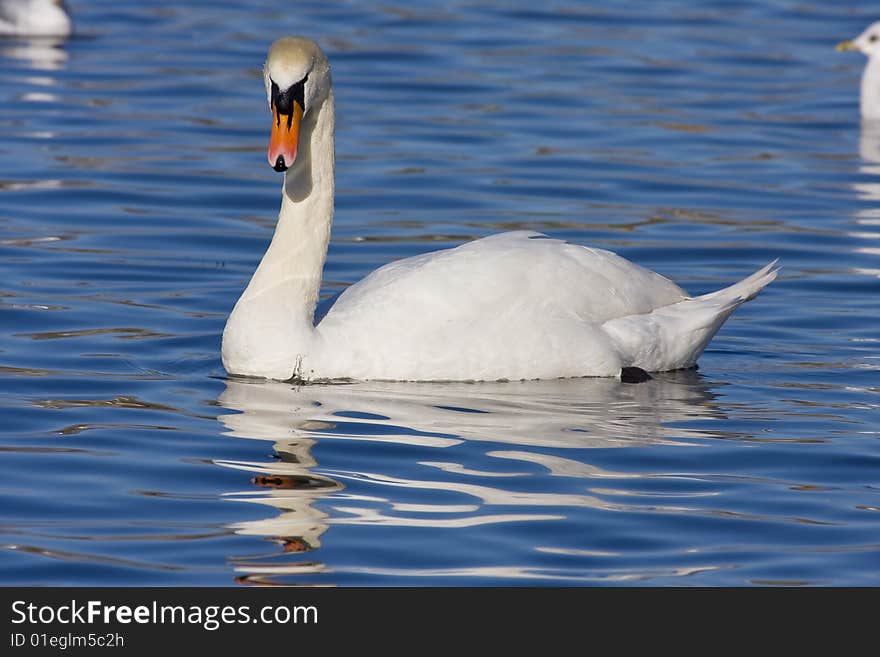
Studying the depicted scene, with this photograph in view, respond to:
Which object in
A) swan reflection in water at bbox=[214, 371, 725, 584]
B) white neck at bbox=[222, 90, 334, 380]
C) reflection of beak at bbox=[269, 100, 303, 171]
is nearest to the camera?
swan reflection in water at bbox=[214, 371, 725, 584]

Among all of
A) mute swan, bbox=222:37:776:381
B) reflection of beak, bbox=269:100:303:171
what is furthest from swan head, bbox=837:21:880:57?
reflection of beak, bbox=269:100:303:171

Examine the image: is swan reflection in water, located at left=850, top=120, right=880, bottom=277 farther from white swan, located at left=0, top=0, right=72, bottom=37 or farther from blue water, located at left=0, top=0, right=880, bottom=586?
white swan, located at left=0, top=0, right=72, bottom=37

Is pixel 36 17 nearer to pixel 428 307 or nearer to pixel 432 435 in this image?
pixel 428 307

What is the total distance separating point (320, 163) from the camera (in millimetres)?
9234

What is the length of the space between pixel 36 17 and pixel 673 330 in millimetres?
13498

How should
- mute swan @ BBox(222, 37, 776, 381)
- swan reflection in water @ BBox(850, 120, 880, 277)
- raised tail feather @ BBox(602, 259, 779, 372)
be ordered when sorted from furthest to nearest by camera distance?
swan reflection in water @ BBox(850, 120, 880, 277) → raised tail feather @ BBox(602, 259, 779, 372) → mute swan @ BBox(222, 37, 776, 381)

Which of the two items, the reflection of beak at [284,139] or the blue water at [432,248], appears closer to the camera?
the blue water at [432,248]

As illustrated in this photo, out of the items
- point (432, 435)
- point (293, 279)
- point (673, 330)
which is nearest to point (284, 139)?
point (293, 279)

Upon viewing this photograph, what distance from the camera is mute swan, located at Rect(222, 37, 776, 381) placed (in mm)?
8797

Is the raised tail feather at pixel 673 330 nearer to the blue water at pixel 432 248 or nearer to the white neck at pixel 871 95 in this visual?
the blue water at pixel 432 248

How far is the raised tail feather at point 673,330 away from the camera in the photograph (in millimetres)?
9359

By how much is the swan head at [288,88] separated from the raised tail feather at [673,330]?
1.80m

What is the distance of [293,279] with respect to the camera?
9.15 metres

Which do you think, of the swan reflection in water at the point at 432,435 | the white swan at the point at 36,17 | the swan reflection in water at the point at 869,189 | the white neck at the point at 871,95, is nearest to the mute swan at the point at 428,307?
the swan reflection in water at the point at 432,435
